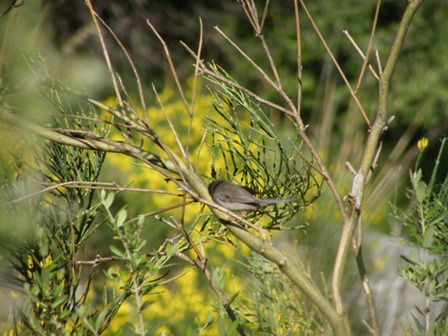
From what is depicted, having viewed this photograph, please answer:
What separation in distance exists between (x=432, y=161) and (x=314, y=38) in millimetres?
1968

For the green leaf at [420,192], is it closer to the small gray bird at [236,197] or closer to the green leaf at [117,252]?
the small gray bird at [236,197]

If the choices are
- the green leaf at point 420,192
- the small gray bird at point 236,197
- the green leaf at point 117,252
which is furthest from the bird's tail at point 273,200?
the green leaf at point 117,252

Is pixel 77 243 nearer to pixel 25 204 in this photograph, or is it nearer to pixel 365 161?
pixel 25 204

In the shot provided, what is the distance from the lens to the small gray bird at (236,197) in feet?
4.58

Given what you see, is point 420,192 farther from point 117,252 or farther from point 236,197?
point 117,252

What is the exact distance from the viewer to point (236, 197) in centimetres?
147

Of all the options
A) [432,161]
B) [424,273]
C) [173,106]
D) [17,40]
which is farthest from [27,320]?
[432,161]

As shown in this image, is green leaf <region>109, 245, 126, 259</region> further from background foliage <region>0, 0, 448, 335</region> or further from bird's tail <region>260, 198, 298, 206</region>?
bird's tail <region>260, 198, 298, 206</region>

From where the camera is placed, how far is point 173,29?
918cm

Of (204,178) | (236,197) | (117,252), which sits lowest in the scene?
(204,178)

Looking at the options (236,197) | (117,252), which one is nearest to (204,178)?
(236,197)

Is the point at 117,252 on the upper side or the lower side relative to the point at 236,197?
upper

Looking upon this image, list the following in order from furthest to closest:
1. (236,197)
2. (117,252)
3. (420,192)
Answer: (236,197)
(420,192)
(117,252)

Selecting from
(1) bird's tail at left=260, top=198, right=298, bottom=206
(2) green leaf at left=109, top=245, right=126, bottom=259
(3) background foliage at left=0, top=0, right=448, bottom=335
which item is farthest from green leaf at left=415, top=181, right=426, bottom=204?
(2) green leaf at left=109, top=245, right=126, bottom=259
